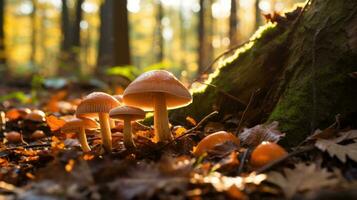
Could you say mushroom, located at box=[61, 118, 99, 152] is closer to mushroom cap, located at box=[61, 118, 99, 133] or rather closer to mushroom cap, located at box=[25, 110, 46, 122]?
mushroom cap, located at box=[61, 118, 99, 133]

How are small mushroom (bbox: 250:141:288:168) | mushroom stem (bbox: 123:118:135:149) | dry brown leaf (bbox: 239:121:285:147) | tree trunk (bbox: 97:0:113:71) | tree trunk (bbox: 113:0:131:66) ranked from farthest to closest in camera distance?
tree trunk (bbox: 97:0:113:71)
tree trunk (bbox: 113:0:131:66)
mushroom stem (bbox: 123:118:135:149)
dry brown leaf (bbox: 239:121:285:147)
small mushroom (bbox: 250:141:288:168)

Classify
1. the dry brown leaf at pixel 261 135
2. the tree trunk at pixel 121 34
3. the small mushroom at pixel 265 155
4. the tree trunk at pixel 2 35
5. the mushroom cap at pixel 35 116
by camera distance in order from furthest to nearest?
the tree trunk at pixel 2 35
the tree trunk at pixel 121 34
the mushroom cap at pixel 35 116
the dry brown leaf at pixel 261 135
the small mushroom at pixel 265 155

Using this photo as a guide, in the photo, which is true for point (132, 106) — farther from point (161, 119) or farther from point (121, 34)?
point (121, 34)

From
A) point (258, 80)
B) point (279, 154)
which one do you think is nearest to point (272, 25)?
point (258, 80)

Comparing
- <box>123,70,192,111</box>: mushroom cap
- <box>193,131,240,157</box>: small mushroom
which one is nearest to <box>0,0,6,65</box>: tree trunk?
<box>123,70,192,111</box>: mushroom cap

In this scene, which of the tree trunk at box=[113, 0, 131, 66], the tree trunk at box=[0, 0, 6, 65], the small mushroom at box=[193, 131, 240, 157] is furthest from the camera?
the tree trunk at box=[0, 0, 6, 65]

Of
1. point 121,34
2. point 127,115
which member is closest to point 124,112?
point 127,115

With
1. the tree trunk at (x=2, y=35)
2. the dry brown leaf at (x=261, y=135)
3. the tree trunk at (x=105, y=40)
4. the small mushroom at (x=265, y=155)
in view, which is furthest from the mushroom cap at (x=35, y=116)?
the tree trunk at (x=2, y=35)

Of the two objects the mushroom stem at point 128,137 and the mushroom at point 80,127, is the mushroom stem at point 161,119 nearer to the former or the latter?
the mushroom stem at point 128,137
